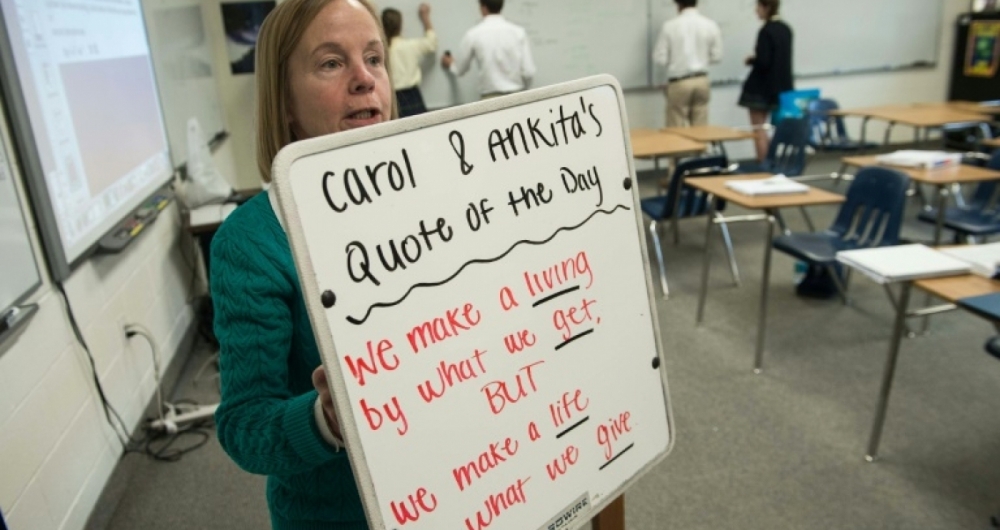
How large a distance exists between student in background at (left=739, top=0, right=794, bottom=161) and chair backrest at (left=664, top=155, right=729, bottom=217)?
2.02 m

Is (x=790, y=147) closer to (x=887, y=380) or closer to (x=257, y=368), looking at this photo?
(x=887, y=380)

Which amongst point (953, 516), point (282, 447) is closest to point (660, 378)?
point (282, 447)

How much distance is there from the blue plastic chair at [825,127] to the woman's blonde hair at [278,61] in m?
5.49

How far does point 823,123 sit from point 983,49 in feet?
6.76

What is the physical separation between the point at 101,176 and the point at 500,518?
7.36 feet

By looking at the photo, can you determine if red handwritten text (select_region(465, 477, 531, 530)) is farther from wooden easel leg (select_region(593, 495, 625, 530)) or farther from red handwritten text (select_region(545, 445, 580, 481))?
wooden easel leg (select_region(593, 495, 625, 530))

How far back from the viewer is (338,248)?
66cm

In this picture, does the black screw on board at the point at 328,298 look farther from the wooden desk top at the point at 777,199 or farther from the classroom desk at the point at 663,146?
the classroom desk at the point at 663,146

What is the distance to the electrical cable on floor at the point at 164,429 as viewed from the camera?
252 cm

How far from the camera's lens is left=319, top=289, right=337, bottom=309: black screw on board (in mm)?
646

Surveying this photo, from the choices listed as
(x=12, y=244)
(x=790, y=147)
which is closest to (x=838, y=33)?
(x=790, y=147)

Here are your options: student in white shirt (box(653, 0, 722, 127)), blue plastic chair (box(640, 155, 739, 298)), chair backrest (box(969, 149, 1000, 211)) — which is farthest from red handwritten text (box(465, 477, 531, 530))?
student in white shirt (box(653, 0, 722, 127))

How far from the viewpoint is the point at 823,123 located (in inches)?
231

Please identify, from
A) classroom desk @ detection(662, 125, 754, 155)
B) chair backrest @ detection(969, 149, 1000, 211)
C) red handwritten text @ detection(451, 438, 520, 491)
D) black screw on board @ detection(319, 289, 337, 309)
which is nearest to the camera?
black screw on board @ detection(319, 289, 337, 309)
